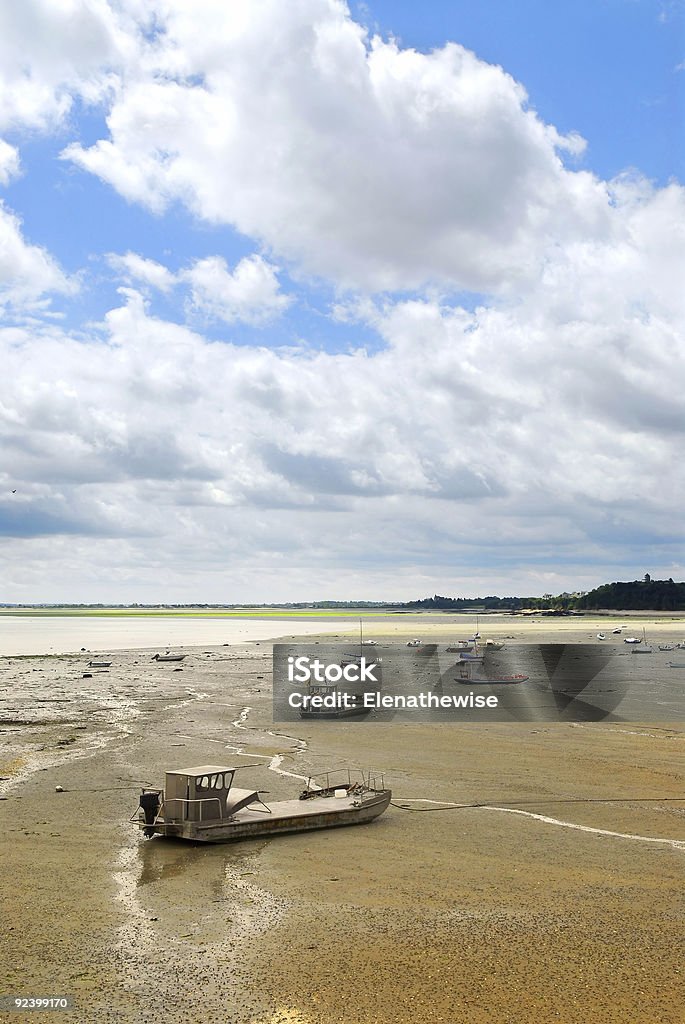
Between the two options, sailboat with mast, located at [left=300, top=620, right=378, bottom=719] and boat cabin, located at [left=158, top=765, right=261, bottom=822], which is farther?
sailboat with mast, located at [left=300, top=620, right=378, bottom=719]

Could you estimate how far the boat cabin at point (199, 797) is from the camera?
89.5 feet

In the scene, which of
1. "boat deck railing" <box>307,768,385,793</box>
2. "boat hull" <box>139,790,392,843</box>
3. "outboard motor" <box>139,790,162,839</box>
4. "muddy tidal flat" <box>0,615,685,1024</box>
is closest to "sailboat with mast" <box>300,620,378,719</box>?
"muddy tidal flat" <box>0,615,685,1024</box>

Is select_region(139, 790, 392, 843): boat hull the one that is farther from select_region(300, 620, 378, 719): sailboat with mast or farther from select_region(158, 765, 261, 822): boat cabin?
select_region(300, 620, 378, 719): sailboat with mast

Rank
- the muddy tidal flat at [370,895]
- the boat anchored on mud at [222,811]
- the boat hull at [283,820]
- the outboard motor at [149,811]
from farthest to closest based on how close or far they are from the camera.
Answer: the outboard motor at [149,811], the boat anchored on mud at [222,811], the boat hull at [283,820], the muddy tidal flat at [370,895]

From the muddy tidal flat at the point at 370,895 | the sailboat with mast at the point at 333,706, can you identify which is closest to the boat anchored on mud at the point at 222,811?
the muddy tidal flat at the point at 370,895

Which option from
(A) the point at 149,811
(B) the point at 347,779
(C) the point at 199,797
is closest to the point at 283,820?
(C) the point at 199,797

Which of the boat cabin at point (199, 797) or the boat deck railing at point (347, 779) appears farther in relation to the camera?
the boat deck railing at point (347, 779)

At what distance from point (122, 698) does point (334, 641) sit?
3039 inches

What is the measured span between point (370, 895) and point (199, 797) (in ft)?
24.2

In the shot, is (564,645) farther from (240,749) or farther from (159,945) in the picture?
(159,945)

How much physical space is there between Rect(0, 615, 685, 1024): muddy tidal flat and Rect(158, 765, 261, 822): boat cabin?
106 centimetres

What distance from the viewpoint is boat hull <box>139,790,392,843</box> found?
2705 centimetres

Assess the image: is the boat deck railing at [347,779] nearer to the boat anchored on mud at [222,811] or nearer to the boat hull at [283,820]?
the boat hull at [283,820]

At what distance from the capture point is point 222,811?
27688 millimetres
